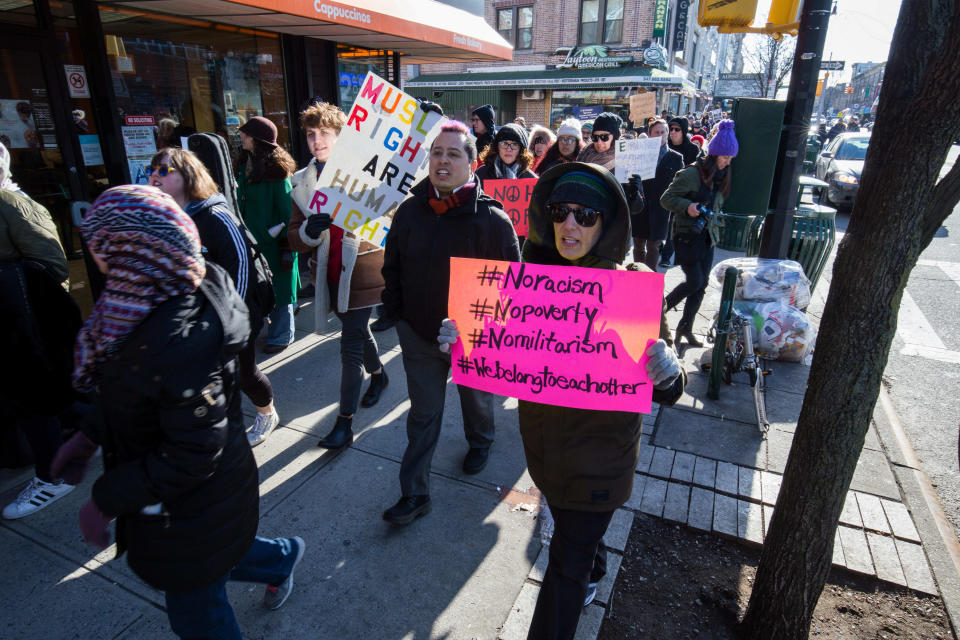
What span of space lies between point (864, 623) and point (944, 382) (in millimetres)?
3643

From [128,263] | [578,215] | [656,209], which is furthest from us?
[656,209]

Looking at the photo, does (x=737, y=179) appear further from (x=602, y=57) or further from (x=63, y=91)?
(x=602, y=57)

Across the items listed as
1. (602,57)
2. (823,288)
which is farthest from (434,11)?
(602,57)

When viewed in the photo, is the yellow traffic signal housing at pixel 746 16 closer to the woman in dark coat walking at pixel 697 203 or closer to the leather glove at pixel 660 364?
the woman in dark coat walking at pixel 697 203

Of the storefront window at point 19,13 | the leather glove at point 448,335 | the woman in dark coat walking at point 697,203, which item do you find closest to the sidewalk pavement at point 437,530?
the leather glove at point 448,335

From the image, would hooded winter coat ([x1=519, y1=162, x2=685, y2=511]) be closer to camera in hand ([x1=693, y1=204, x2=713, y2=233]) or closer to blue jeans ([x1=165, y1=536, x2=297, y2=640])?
blue jeans ([x1=165, y1=536, x2=297, y2=640])

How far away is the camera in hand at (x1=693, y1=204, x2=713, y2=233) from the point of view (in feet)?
15.6

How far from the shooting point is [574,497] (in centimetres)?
194

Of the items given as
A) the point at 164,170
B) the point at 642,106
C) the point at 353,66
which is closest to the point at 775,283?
the point at 164,170

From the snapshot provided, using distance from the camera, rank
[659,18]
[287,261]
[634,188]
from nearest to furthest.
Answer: [287,261] < [634,188] < [659,18]

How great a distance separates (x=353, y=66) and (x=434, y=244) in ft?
22.7

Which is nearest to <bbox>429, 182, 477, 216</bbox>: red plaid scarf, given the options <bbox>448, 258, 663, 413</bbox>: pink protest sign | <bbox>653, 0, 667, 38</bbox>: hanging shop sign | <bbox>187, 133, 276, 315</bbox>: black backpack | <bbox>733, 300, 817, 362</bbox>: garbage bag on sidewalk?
<bbox>448, 258, 663, 413</bbox>: pink protest sign

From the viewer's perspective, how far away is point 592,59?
82.9 feet

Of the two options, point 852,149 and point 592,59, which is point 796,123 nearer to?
point 852,149
